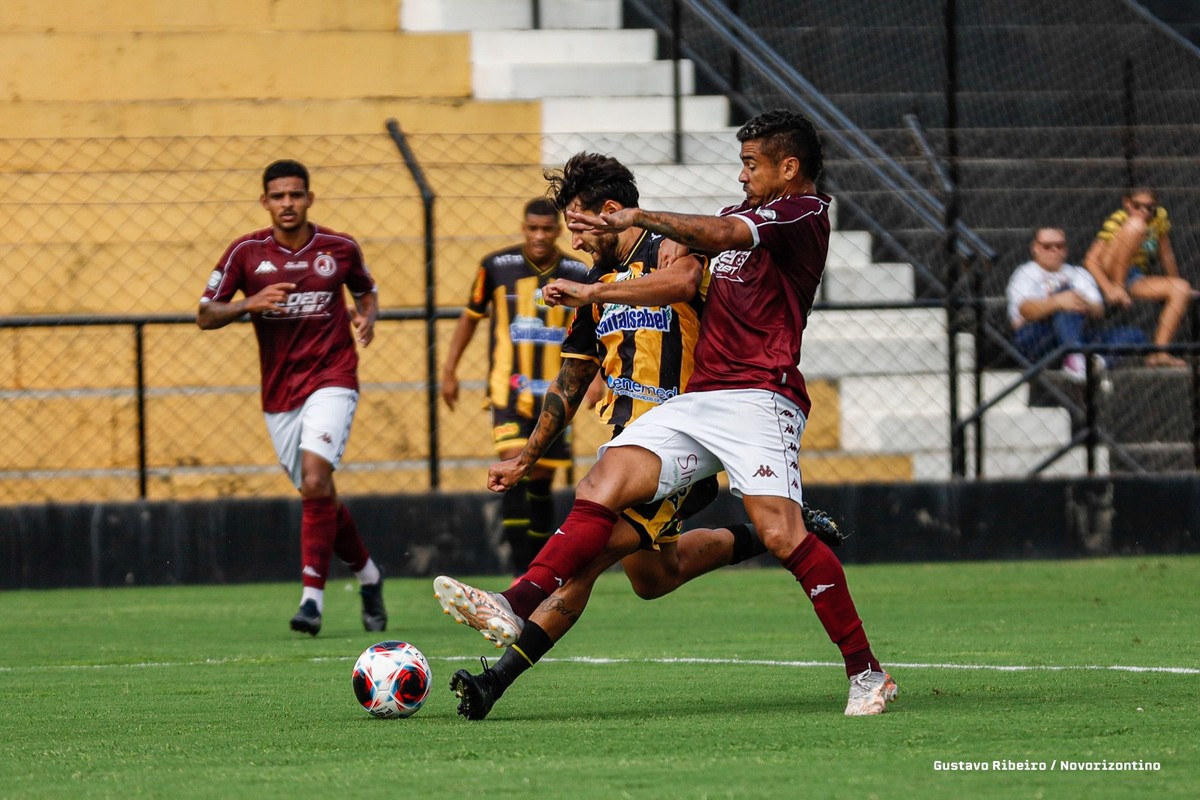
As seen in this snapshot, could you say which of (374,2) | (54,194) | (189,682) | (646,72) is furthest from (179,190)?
(189,682)

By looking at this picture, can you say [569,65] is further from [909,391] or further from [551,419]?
[551,419]

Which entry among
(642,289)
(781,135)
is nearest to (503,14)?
(781,135)

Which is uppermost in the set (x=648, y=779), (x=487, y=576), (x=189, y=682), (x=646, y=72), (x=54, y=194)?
(x=646, y=72)

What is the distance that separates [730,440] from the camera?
18.7ft

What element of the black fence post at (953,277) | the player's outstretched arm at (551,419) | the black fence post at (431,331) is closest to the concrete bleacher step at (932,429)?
the black fence post at (953,277)

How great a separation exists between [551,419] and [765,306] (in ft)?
2.81

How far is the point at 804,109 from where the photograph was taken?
49.1 feet

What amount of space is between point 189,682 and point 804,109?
9.34m

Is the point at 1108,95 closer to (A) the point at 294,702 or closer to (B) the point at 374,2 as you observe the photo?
(B) the point at 374,2

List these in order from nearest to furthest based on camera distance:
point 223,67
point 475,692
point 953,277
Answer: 1. point 475,692
2. point 953,277
3. point 223,67

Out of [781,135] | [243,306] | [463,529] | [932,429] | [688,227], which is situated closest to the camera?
[688,227]

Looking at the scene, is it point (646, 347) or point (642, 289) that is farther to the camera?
point (646, 347)

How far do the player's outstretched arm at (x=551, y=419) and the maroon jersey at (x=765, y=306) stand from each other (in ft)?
1.69

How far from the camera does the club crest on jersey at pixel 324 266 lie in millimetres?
9352
